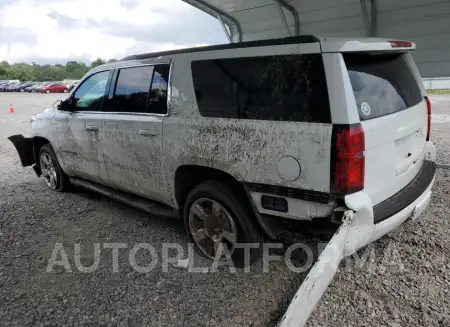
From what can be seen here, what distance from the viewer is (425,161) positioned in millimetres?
3607

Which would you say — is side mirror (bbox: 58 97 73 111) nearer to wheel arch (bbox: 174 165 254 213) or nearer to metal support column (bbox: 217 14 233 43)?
wheel arch (bbox: 174 165 254 213)

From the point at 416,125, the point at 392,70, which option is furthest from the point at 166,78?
the point at 416,125

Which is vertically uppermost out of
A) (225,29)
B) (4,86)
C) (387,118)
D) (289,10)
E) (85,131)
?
(289,10)

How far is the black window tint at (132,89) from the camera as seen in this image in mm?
3801

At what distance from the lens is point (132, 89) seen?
13.1 feet

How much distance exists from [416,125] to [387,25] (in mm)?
6125

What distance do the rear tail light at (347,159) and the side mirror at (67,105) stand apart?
3.66m

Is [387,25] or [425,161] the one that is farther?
[387,25]

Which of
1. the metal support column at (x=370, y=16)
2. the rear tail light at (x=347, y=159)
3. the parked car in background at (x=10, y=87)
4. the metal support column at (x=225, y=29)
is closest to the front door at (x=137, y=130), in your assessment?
the rear tail light at (x=347, y=159)

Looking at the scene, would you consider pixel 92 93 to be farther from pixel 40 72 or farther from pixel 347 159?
pixel 40 72

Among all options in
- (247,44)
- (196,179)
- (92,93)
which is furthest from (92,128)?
(247,44)

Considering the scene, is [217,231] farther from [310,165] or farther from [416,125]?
[416,125]

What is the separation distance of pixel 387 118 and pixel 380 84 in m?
0.29

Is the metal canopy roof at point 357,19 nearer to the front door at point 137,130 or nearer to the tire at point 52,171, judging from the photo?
→ the tire at point 52,171
